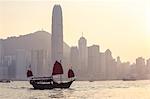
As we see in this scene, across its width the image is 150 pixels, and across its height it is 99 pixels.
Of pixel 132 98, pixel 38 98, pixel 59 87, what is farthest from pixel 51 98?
pixel 59 87

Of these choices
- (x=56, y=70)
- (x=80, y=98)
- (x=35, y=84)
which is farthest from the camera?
(x=35, y=84)

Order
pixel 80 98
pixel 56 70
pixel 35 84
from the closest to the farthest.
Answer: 1. pixel 80 98
2. pixel 56 70
3. pixel 35 84

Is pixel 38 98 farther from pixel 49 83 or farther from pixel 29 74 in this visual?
pixel 29 74

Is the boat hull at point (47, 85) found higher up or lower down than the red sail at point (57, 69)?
lower down

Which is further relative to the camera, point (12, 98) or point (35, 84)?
point (35, 84)

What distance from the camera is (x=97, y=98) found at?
393 feet

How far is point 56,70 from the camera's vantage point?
6363 inches

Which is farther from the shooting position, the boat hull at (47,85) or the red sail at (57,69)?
the boat hull at (47,85)

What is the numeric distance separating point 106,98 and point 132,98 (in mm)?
5911

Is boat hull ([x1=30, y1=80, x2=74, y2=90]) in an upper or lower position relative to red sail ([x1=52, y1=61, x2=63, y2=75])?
lower

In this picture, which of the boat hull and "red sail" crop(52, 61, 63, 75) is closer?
"red sail" crop(52, 61, 63, 75)

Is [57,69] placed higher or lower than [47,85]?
higher

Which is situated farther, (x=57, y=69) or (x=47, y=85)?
(x=47, y=85)

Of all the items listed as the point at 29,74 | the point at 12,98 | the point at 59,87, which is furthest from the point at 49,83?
the point at 12,98
